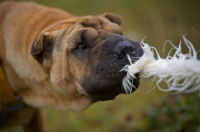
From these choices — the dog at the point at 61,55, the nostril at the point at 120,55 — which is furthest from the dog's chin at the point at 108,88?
the nostril at the point at 120,55

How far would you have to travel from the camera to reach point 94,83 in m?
2.52

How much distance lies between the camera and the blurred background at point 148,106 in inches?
135

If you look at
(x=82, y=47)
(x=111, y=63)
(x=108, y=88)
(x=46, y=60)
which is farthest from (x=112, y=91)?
(x=46, y=60)

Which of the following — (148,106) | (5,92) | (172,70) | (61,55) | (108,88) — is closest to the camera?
(172,70)

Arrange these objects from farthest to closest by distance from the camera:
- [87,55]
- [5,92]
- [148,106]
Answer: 1. [148,106]
2. [5,92]
3. [87,55]

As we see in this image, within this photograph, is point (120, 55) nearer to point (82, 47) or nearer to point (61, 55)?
point (82, 47)

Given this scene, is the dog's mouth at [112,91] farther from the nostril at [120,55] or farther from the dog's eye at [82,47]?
the dog's eye at [82,47]

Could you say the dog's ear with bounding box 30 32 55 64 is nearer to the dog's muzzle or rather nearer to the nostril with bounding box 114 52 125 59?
the dog's muzzle

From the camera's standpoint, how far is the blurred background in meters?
3.43

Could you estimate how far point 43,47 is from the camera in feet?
9.59

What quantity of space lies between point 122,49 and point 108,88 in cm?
30

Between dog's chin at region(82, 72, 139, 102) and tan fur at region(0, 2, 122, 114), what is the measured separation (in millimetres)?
115

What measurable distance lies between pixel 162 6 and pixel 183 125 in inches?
134

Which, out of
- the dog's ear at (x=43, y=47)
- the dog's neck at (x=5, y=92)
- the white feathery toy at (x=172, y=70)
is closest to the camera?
the white feathery toy at (x=172, y=70)
